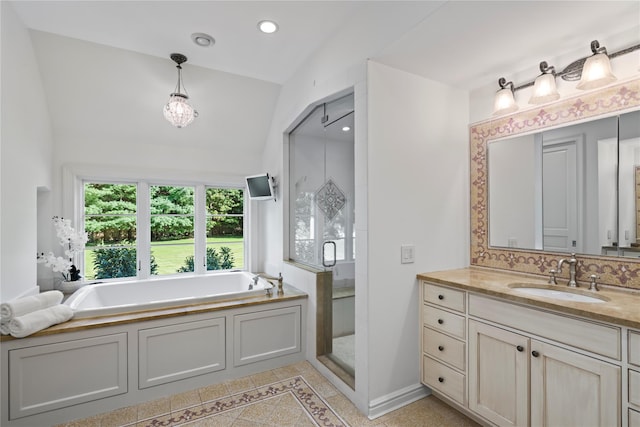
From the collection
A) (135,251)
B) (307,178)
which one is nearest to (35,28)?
(135,251)

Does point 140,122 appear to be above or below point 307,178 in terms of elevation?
above

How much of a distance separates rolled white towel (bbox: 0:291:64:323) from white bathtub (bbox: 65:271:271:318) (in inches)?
7.5

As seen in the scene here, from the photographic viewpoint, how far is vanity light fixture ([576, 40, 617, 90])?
5.55 feet

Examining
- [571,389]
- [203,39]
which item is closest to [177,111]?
[203,39]

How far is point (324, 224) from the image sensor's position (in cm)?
284

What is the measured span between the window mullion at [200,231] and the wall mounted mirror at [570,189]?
3.21 meters

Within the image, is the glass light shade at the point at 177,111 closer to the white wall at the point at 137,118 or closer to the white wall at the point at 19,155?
the white wall at the point at 137,118

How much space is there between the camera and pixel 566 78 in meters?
1.96

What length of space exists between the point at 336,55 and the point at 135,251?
3113mm

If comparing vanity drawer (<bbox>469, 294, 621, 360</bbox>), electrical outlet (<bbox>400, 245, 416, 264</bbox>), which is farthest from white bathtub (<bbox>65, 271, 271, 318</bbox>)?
vanity drawer (<bbox>469, 294, 621, 360</bbox>)

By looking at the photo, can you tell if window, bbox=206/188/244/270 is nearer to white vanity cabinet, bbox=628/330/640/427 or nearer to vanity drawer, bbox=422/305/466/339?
vanity drawer, bbox=422/305/466/339

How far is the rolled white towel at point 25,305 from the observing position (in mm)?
1924

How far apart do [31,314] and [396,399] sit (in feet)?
8.24

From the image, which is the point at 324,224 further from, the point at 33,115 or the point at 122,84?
the point at 33,115
